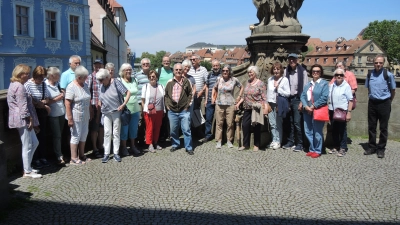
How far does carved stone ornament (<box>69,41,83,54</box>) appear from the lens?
28.0 m

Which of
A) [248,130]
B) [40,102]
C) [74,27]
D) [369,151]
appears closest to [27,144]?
[40,102]

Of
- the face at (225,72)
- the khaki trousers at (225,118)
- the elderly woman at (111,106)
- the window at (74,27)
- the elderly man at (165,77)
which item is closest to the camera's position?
the elderly woman at (111,106)

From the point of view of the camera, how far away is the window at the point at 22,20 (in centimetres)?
2372

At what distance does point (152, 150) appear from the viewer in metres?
7.73

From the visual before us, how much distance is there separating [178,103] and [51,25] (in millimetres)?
21736

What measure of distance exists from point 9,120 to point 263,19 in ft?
18.9

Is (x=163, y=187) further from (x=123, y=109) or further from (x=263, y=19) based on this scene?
(x=263, y=19)

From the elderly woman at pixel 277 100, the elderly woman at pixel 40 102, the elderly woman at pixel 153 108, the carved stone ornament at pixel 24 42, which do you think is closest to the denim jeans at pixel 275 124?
the elderly woman at pixel 277 100

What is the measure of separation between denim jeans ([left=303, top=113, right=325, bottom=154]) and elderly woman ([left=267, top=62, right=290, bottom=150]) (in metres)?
0.43

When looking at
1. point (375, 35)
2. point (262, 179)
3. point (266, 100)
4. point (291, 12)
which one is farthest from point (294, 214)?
point (375, 35)

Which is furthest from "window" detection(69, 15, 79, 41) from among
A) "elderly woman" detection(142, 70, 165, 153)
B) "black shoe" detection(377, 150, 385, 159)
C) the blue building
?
"black shoe" detection(377, 150, 385, 159)

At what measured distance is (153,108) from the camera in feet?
25.3

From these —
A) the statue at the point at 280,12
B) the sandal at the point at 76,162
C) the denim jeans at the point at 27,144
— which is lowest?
the sandal at the point at 76,162

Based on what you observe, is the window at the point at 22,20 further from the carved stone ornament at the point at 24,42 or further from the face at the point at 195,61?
the face at the point at 195,61
